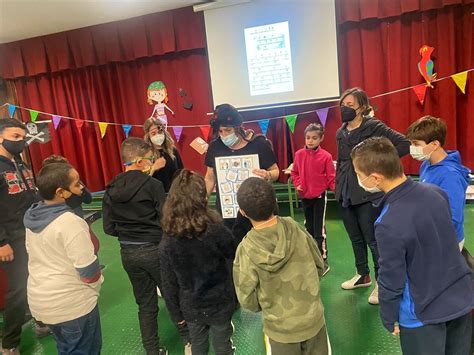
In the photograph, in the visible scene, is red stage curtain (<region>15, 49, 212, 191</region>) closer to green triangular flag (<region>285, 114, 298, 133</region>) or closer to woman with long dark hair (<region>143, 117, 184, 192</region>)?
green triangular flag (<region>285, 114, 298, 133</region>)

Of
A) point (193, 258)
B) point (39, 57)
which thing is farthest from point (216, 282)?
point (39, 57)

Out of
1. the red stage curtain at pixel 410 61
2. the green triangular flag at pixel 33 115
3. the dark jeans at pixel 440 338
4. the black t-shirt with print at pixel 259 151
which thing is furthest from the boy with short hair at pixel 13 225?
the green triangular flag at pixel 33 115

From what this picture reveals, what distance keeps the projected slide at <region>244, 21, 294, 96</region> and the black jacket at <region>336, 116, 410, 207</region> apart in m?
2.21

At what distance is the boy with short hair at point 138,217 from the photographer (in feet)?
6.20

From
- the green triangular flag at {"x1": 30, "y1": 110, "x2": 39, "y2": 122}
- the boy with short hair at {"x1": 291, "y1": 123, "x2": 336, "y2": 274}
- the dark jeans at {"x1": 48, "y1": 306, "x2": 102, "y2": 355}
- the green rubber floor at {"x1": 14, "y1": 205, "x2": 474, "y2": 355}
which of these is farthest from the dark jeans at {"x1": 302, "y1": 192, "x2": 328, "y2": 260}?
the green triangular flag at {"x1": 30, "y1": 110, "x2": 39, "y2": 122}

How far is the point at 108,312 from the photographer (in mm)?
2785

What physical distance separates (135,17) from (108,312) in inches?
153

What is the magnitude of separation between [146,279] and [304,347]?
96cm

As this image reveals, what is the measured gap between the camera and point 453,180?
166 centimetres

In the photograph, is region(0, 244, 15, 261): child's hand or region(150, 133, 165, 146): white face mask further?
region(150, 133, 165, 146): white face mask

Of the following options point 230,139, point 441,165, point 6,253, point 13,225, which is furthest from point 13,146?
point 441,165

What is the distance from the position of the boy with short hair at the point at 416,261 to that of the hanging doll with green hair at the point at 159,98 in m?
4.20

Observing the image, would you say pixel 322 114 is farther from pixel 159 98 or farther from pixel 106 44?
pixel 106 44

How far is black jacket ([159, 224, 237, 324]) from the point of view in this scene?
1555mm
